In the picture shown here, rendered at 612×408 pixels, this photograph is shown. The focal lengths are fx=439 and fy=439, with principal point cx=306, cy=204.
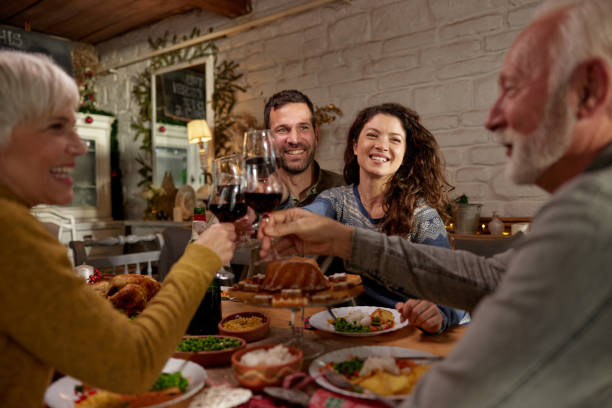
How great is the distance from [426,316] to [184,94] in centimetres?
446

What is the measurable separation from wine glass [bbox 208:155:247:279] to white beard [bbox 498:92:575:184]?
67cm

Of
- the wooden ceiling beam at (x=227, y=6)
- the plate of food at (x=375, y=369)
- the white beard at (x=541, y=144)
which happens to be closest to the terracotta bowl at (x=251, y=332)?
the plate of food at (x=375, y=369)

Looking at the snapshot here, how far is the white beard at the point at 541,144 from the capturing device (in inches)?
28.4

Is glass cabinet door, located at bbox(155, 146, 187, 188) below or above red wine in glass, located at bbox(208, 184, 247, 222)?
above

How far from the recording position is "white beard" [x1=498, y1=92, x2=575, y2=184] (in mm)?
722

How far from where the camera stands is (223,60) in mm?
4711

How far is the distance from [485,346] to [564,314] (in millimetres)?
107

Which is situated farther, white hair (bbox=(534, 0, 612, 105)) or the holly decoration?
the holly decoration

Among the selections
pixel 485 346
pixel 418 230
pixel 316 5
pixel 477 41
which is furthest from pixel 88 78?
pixel 485 346

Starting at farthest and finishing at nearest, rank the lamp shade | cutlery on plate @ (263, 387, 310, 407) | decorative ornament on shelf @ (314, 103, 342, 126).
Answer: the lamp shade, decorative ornament on shelf @ (314, 103, 342, 126), cutlery on plate @ (263, 387, 310, 407)

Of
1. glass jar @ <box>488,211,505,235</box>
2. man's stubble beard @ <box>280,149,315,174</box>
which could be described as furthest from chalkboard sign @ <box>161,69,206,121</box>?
glass jar @ <box>488,211,505,235</box>

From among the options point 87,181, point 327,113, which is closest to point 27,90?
point 327,113

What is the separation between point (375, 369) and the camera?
0.91m

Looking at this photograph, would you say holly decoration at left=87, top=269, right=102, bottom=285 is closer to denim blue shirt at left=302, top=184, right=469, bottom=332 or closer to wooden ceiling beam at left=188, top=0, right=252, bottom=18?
denim blue shirt at left=302, top=184, right=469, bottom=332
